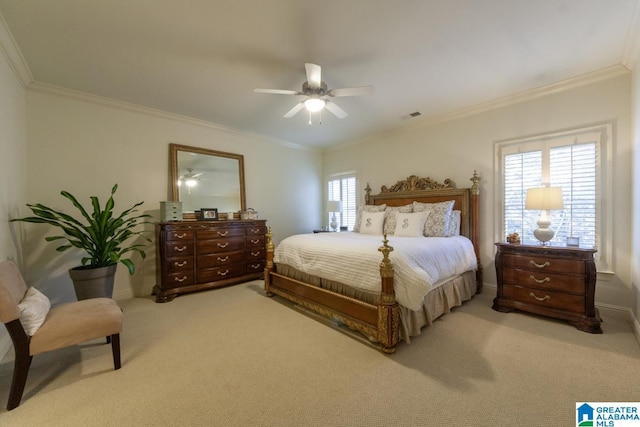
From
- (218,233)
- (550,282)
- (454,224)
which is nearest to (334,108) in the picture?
(454,224)

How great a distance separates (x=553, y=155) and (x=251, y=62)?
3.77 meters

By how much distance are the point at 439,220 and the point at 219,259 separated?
3.37 m

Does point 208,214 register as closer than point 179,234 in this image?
No

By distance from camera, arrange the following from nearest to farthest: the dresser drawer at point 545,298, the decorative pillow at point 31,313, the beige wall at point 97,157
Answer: the decorative pillow at point 31,313
the dresser drawer at point 545,298
the beige wall at point 97,157

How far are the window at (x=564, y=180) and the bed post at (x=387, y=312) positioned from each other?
2.43m

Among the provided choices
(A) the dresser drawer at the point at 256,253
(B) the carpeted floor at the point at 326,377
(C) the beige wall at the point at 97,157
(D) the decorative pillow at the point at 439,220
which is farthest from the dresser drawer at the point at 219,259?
(D) the decorative pillow at the point at 439,220

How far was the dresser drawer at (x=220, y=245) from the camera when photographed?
3.85 m

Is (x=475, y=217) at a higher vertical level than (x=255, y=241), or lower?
higher

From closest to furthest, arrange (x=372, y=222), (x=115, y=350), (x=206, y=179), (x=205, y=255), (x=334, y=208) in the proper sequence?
(x=115, y=350) < (x=205, y=255) < (x=372, y=222) < (x=206, y=179) < (x=334, y=208)

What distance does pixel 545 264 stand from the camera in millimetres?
2768

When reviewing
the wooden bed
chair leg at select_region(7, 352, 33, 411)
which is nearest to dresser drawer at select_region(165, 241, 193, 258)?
the wooden bed

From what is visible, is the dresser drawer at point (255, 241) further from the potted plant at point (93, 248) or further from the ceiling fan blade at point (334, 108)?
the ceiling fan blade at point (334, 108)

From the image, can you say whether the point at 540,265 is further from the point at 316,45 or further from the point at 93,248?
the point at 93,248

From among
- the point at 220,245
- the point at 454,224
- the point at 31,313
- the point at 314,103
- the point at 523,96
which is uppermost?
the point at 523,96
